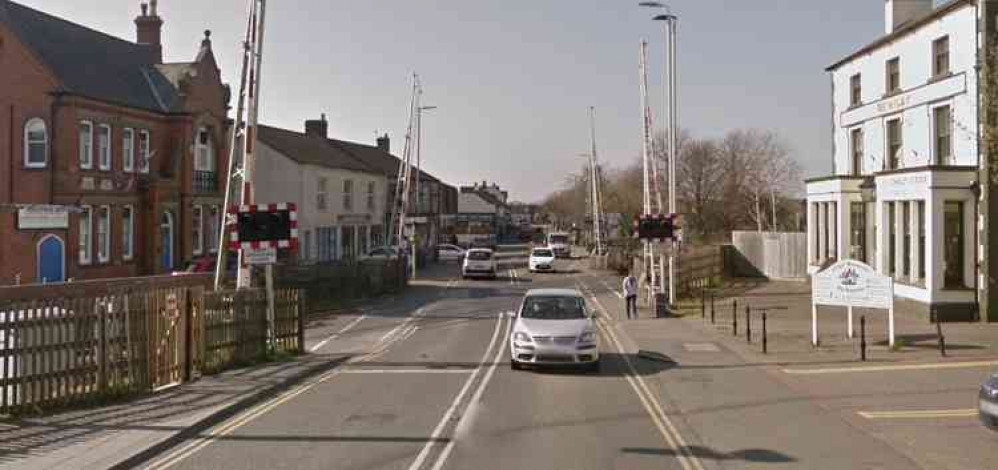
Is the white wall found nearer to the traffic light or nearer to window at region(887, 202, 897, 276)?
window at region(887, 202, 897, 276)

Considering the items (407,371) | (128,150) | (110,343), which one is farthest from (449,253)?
(110,343)

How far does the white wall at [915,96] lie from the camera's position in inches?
1004

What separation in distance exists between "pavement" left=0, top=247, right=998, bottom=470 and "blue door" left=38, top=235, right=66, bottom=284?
15.3m

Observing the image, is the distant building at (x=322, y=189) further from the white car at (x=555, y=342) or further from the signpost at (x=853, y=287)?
the white car at (x=555, y=342)

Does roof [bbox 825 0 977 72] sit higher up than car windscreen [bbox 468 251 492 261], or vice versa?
roof [bbox 825 0 977 72]

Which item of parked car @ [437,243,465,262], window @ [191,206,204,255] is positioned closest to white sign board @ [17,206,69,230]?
window @ [191,206,204,255]

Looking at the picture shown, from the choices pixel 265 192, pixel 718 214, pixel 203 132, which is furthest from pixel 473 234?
pixel 203 132

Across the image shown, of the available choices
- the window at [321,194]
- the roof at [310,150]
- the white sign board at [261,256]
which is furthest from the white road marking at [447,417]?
the window at [321,194]

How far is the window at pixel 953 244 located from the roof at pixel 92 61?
28921 millimetres

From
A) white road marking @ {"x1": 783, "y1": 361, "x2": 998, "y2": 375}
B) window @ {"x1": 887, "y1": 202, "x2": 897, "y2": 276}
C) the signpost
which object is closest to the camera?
white road marking @ {"x1": 783, "y1": 361, "x2": 998, "y2": 375}

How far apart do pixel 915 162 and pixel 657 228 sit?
8159mm

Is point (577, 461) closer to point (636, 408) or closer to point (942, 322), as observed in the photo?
point (636, 408)

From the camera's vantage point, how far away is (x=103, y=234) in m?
35.5

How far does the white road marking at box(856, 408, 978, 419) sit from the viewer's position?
522 inches
